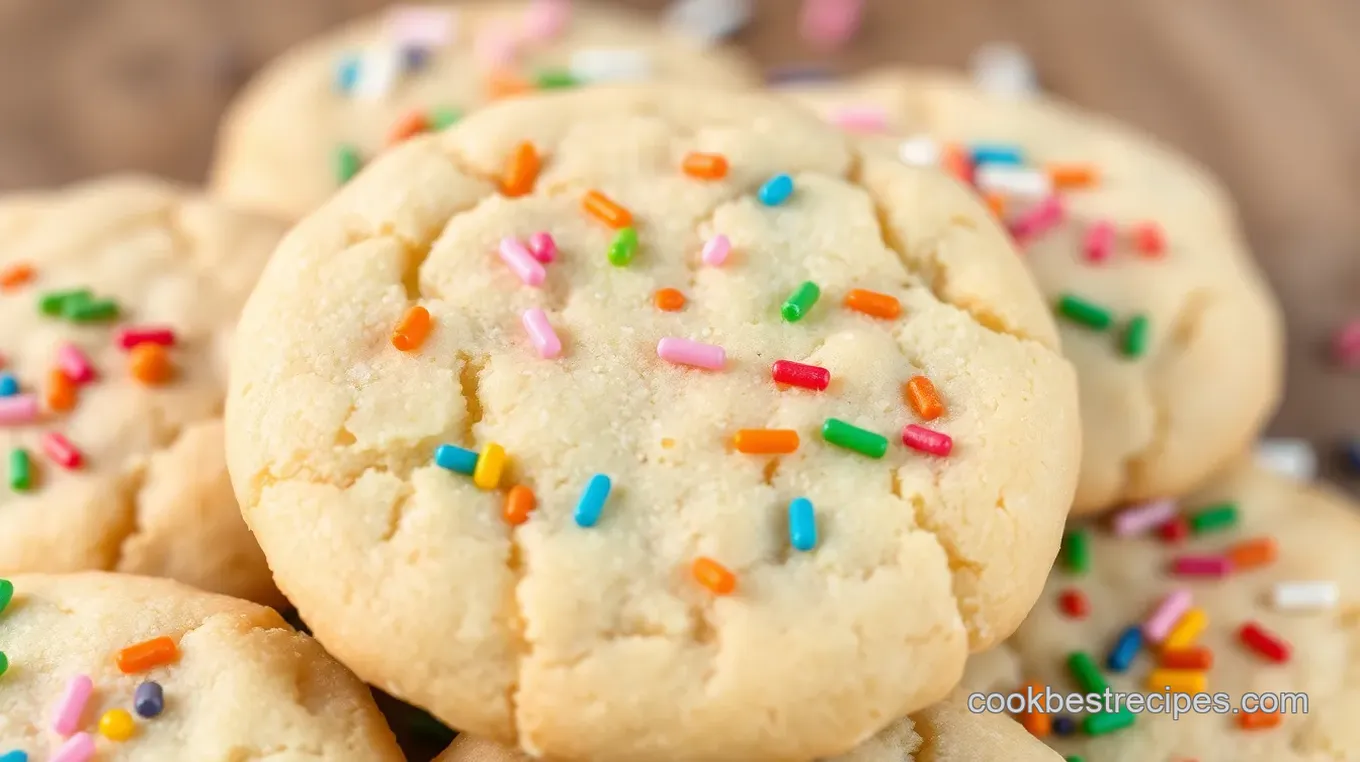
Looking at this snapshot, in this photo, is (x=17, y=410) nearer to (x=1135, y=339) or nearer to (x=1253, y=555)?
(x=1135, y=339)

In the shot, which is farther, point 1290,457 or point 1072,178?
point 1290,457

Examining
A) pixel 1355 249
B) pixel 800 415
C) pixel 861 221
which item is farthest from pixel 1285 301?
pixel 800 415

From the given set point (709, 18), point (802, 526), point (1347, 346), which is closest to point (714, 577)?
point (802, 526)

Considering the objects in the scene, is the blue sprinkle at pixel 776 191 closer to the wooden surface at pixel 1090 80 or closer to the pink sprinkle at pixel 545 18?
the pink sprinkle at pixel 545 18

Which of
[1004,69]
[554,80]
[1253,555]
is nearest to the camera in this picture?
[1253,555]

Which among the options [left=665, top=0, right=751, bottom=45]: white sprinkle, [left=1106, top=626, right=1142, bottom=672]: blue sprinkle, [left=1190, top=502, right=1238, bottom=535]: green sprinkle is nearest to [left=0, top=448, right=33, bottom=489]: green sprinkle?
[left=1106, top=626, right=1142, bottom=672]: blue sprinkle

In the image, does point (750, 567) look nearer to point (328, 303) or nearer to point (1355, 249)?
point (328, 303)

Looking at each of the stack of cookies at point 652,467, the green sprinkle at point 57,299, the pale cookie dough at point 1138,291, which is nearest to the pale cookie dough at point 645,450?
the stack of cookies at point 652,467
